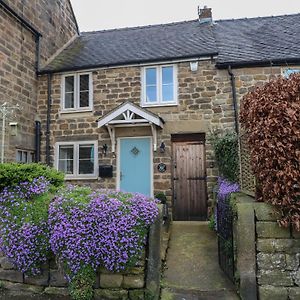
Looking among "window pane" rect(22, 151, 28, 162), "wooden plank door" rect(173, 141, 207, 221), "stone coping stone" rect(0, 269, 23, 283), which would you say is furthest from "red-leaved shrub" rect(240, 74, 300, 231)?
"window pane" rect(22, 151, 28, 162)

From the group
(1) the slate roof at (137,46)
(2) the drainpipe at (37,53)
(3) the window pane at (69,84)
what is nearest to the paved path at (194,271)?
(1) the slate roof at (137,46)

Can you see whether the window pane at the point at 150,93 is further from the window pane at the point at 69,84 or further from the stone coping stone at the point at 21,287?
the stone coping stone at the point at 21,287

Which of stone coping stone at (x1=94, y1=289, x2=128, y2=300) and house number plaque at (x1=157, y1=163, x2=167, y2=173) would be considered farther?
house number plaque at (x1=157, y1=163, x2=167, y2=173)

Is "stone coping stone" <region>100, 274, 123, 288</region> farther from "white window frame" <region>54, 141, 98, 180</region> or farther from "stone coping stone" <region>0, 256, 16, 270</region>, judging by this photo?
"white window frame" <region>54, 141, 98, 180</region>

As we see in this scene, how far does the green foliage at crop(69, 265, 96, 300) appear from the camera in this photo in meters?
4.35

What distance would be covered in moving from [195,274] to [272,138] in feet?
9.25

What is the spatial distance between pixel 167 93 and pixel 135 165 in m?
2.68

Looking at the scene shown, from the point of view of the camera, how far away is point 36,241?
15.1ft

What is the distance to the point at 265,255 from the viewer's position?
4.32 m

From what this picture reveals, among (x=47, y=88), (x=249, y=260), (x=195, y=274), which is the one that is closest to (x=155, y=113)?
(x=47, y=88)

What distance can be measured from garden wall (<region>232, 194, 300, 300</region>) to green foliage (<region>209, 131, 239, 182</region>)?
3082mm

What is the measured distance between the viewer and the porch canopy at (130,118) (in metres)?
9.19

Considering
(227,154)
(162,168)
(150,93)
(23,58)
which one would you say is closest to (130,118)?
(150,93)

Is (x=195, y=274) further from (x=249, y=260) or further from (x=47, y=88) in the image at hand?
(x=47, y=88)
